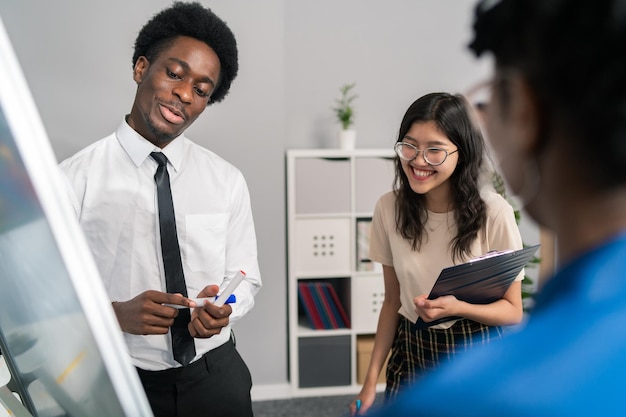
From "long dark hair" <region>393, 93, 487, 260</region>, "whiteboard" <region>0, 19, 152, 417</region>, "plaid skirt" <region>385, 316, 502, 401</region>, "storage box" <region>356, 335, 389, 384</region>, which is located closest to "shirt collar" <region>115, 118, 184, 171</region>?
"long dark hair" <region>393, 93, 487, 260</region>

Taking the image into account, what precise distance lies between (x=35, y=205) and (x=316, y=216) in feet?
9.76

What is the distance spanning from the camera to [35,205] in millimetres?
530

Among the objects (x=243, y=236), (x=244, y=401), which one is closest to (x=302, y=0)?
(x=243, y=236)

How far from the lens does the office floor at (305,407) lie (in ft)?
11.0

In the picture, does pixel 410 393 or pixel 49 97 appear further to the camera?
pixel 49 97

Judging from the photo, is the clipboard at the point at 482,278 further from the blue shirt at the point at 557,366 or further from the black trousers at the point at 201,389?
the blue shirt at the point at 557,366

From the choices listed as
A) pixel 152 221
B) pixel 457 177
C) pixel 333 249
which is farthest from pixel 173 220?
pixel 333 249

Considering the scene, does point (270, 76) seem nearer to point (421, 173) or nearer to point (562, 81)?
point (421, 173)

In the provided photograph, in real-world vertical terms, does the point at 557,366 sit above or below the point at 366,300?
above

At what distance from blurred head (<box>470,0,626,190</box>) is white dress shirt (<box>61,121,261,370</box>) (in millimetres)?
1335

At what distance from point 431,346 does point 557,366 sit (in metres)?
1.20

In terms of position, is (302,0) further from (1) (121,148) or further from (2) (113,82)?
(1) (121,148)

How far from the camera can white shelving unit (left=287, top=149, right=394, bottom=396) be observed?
348 centimetres

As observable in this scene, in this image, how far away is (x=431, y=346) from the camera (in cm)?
161
